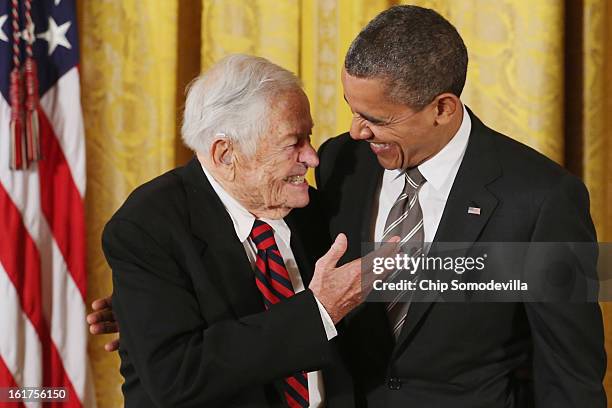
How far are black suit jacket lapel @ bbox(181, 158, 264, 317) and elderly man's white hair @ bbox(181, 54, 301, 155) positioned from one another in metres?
0.11

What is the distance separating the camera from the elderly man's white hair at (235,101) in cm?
182

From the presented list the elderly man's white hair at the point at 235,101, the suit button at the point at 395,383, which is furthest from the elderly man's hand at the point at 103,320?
the suit button at the point at 395,383

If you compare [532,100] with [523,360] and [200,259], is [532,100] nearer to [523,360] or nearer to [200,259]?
[523,360]

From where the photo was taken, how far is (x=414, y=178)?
6.22 feet

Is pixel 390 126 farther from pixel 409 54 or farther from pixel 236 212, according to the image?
pixel 236 212

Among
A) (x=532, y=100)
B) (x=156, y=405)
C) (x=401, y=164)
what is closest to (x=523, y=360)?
(x=401, y=164)

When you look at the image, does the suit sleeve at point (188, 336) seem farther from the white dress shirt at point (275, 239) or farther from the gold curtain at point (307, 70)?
the gold curtain at point (307, 70)

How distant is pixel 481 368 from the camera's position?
183 cm

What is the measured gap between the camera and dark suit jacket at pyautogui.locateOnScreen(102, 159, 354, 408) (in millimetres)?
1700

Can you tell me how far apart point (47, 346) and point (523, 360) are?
1.62m

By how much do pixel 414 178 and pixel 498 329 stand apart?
0.35 metres

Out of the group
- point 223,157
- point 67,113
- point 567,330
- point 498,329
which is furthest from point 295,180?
point 67,113

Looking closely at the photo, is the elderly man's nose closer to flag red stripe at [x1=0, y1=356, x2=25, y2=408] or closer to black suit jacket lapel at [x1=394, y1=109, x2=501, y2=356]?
black suit jacket lapel at [x1=394, y1=109, x2=501, y2=356]

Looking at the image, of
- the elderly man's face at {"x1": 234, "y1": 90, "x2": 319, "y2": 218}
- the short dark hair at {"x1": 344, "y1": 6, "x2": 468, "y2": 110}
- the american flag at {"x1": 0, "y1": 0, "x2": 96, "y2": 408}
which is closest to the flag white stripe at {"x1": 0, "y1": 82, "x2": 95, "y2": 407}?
the american flag at {"x1": 0, "y1": 0, "x2": 96, "y2": 408}
